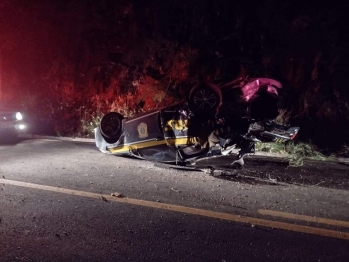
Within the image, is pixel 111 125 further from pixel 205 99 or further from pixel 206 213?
pixel 206 213

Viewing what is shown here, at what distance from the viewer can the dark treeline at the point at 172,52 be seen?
12148mm

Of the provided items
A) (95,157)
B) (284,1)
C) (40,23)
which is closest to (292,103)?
(284,1)

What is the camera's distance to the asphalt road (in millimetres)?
3844

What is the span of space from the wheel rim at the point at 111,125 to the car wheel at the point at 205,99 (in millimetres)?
1787

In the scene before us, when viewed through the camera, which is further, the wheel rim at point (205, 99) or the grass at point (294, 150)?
the grass at point (294, 150)

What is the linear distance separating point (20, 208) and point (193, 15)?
11.1m

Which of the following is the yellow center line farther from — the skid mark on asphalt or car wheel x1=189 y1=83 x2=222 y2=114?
car wheel x1=189 y1=83 x2=222 y2=114

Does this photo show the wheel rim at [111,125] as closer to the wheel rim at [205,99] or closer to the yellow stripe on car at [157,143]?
the yellow stripe on car at [157,143]

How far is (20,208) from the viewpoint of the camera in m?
5.06

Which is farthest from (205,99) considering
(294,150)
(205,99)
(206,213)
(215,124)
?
(294,150)

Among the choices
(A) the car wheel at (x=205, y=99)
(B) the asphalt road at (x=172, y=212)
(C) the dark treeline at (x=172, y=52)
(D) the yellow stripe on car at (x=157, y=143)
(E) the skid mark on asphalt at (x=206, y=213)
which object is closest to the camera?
(B) the asphalt road at (x=172, y=212)

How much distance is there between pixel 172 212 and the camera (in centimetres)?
491

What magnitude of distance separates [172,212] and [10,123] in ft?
25.4

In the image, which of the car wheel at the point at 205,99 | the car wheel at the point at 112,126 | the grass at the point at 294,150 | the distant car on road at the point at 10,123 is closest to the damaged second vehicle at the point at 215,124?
the car wheel at the point at 205,99
